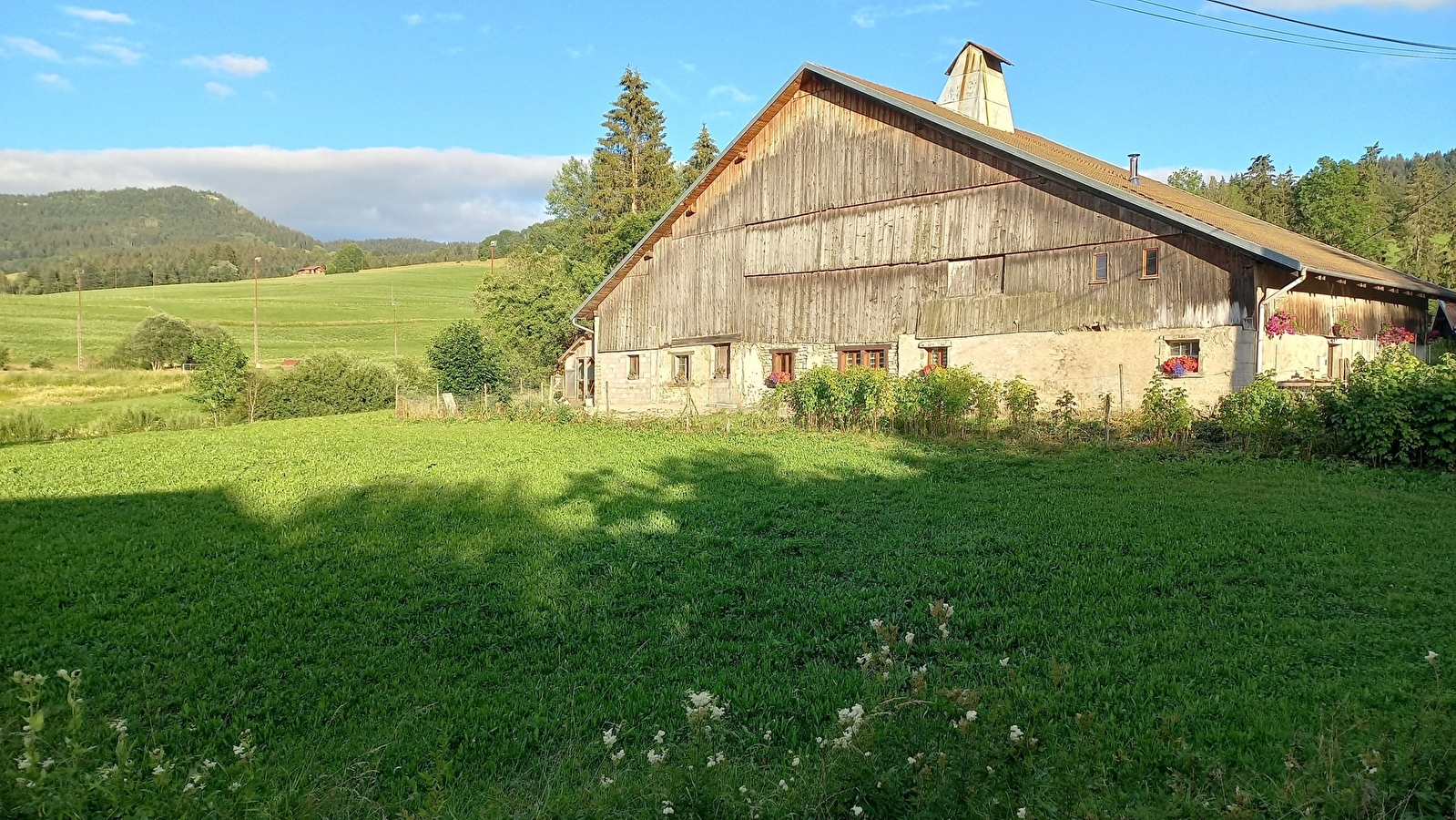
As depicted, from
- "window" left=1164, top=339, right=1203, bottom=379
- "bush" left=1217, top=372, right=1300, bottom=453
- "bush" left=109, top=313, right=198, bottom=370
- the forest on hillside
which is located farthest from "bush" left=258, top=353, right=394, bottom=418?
the forest on hillside

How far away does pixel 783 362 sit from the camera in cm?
2330

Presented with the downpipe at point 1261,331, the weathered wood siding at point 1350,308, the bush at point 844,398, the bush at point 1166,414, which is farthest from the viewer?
the bush at point 844,398

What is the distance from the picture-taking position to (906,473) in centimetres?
1223

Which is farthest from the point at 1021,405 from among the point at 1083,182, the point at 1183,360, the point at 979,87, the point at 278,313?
the point at 278,313

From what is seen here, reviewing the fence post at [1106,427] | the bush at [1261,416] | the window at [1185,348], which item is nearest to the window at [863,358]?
the fence post at [1106,427]

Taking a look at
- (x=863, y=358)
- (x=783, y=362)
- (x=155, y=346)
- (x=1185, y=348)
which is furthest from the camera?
(x=155, y=346)

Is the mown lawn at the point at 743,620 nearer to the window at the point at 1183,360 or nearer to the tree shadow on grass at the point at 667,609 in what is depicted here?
the tree shadow on grass at the point at 667,609

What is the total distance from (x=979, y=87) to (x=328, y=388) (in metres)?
26.3

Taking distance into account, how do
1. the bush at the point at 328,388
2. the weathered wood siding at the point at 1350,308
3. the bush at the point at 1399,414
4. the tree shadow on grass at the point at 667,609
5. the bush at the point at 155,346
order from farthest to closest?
the bush at the point at 155,346
the bush at the point at 328,388
the weathered wood siding at the point at 1350,308
the bush at the point at 1399,414
the tree shadow on grass at the point at 667,609

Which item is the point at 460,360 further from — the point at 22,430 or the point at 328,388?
the point at 22,430

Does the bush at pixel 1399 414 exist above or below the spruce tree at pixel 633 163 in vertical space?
below

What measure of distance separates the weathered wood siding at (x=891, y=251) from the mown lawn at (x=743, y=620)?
6.24 metres

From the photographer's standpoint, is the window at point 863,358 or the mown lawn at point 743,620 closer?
the mown lawn at point 743,620

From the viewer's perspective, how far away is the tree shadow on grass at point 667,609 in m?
4.61
